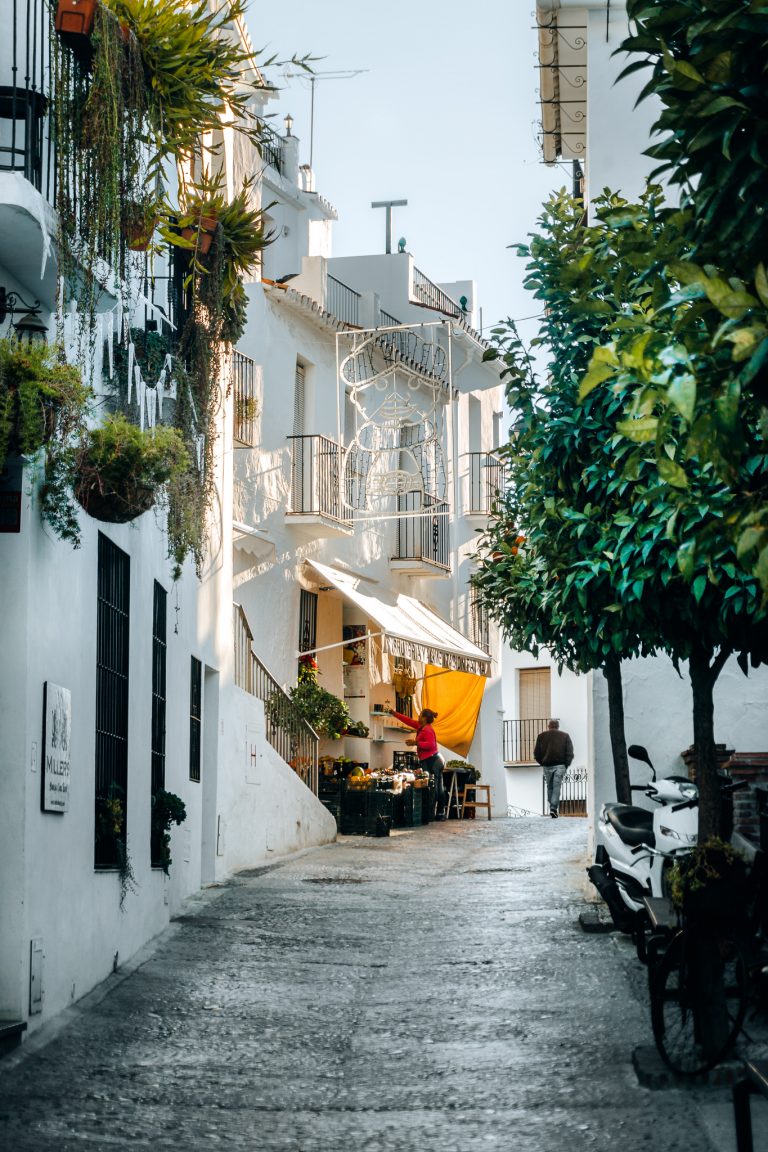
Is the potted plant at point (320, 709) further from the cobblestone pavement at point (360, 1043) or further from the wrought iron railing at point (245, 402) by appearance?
the cobblestone pavement at point (360, 1043)

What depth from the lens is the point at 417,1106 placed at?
7.57 meters

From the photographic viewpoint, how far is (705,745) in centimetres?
1073

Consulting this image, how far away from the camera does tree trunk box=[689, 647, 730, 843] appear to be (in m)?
10.5

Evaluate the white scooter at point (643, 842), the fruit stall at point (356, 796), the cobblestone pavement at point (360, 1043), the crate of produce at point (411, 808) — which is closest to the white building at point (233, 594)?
the cobblestone pavement at point (360, 1043)

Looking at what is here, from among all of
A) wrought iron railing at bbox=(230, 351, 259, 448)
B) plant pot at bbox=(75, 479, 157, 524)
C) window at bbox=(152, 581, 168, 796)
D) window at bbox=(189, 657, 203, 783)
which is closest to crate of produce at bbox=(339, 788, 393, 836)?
wrought iron railing at bbox=(230, 351, 259, 448)

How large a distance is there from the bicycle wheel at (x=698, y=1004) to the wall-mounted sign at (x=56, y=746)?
3.57m

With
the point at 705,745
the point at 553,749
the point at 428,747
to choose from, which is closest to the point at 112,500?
the point at 705,745

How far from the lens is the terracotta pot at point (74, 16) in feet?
30.3

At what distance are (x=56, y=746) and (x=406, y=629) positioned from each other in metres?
16.1

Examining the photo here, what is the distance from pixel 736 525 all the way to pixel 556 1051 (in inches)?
194

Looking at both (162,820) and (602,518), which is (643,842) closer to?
(602,518)

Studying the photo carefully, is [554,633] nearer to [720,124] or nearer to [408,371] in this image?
[720,124]

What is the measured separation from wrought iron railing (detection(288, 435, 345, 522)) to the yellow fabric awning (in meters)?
5.87

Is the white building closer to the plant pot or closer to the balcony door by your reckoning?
the plant pot
